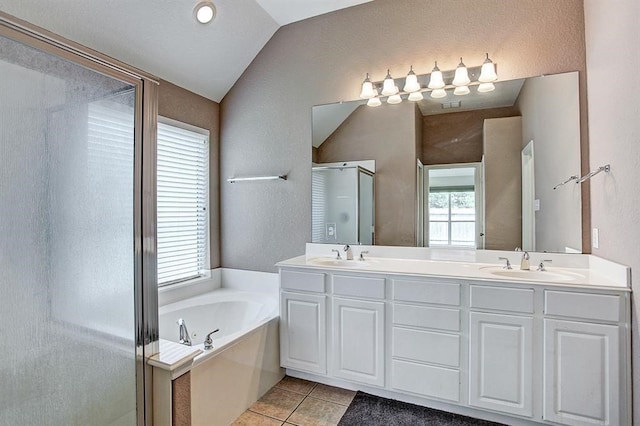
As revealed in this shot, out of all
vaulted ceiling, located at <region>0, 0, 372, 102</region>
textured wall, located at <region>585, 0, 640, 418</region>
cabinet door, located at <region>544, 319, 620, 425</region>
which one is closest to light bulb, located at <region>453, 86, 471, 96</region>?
textured wall, located at <region>585, 0, 640, 418</region>

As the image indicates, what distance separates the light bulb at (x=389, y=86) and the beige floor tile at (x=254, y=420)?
2390 millimetres

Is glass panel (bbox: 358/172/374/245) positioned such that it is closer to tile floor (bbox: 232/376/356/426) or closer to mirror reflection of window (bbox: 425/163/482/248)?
mirror reflection of window (bbox: 425/163/482/248)

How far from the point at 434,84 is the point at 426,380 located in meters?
2.00

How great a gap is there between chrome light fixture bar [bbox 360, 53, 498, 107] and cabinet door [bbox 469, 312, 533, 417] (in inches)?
61.4

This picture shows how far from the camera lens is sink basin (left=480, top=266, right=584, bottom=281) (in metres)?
1.97

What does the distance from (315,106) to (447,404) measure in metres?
2.40

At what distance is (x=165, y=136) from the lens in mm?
2801

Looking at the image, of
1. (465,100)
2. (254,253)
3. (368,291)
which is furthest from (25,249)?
(465,100)

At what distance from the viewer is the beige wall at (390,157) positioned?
2605mm

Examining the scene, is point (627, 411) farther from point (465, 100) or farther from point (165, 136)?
point (165, 136)

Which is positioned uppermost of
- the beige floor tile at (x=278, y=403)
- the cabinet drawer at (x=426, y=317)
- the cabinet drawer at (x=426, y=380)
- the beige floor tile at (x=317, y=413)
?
the cabinet drawer at (x=426, y=317)

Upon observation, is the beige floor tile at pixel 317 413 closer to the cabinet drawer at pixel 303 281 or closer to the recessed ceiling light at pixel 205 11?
the cabinet drawer at pixel 303 281

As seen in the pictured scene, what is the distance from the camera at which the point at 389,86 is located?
102 inches

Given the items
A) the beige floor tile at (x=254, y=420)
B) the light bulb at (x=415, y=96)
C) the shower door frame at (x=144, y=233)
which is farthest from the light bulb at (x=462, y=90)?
the beige floor tile at (x=254, y=420)
